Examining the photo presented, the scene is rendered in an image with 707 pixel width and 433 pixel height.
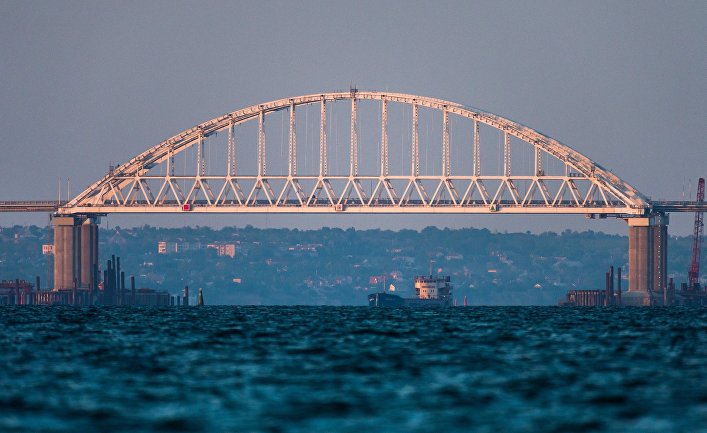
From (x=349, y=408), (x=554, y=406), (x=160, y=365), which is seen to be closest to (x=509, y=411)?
(x=554, y=406)

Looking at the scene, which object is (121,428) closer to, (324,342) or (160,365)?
(160,365)

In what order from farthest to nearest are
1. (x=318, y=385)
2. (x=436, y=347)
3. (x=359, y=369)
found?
(x=436, y=347) < (x=359, y=369) < (x=318, y=385)

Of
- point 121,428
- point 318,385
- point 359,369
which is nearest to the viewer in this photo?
point 121,428

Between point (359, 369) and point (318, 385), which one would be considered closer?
point (318, 385)

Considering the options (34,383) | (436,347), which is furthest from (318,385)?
(436,347)

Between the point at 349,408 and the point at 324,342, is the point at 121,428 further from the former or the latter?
the point at 324,342

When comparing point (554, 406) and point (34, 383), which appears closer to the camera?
point (554, 406)
